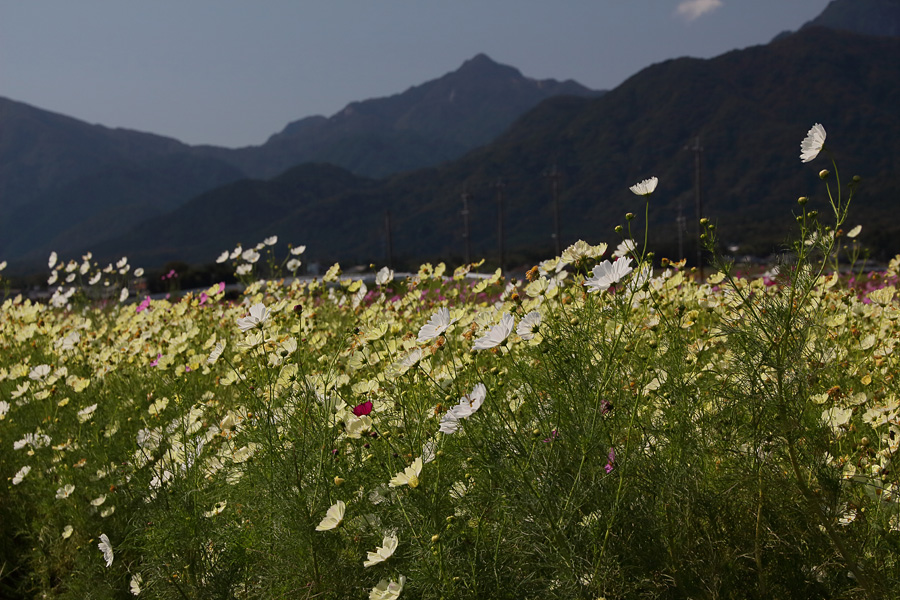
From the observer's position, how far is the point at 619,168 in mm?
146125

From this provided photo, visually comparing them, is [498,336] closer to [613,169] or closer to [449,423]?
[449,423]

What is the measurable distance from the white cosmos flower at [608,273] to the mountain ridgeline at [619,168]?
114 metres

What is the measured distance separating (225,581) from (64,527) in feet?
5.50

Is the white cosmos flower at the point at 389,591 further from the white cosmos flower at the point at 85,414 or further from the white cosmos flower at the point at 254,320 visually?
the white cosmos flower at the point at 85,414

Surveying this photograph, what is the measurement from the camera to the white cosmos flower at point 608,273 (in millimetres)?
1861

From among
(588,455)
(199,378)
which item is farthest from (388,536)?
(199,378)

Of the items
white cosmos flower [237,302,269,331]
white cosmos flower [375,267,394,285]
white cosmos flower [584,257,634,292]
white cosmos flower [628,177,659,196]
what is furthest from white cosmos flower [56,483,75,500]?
white cosmos flower [628,177,659,196]

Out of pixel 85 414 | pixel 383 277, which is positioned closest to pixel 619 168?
pixel 383 277

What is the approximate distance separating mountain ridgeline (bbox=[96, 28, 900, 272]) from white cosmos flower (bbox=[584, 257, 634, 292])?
114 meters

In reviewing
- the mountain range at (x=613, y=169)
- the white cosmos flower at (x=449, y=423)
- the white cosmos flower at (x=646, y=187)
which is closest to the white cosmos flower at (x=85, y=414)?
the white cosmos flower at (x=449, y=423)

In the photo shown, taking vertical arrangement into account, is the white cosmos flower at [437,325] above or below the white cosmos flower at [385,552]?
above

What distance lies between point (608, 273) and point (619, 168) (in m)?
151

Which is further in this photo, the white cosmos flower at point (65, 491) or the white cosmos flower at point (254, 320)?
the white cosmos flower at point (65, 491)

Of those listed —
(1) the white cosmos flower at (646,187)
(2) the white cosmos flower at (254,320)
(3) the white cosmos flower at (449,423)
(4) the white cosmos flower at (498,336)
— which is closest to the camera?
(3) the white cosmos flower at (449,423)
